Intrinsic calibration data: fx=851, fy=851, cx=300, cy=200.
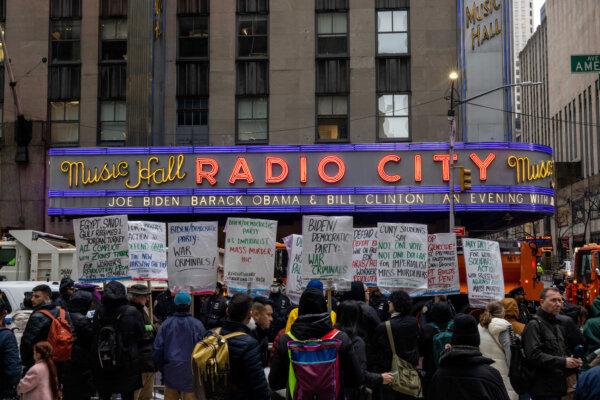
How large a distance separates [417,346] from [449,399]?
3541mm

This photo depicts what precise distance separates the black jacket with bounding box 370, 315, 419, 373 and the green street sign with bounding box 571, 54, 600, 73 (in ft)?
28.1

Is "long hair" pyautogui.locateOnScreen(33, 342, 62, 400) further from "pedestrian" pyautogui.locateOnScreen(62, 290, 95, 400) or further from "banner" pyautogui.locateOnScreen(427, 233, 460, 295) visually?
Result: "banner" pyautogui.locateOnScreen(427, 233, 460, 295)

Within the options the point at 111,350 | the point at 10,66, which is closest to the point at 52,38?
the point at 10,66

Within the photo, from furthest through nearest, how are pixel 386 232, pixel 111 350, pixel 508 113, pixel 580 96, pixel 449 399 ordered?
1. pixel 580 96
2. pixel 508 113
3. pixel 386 232
4. pixel 111 350
5. pixel 449 399

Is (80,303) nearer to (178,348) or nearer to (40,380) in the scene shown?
(178,348)

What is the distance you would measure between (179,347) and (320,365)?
3.18 m

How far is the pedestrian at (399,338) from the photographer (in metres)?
9.20

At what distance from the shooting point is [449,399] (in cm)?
602

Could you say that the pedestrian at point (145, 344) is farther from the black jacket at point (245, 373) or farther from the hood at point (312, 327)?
the hood at point (312, 327)

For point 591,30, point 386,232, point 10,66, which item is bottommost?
point 386,232

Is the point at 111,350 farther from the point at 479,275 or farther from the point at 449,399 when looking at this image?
the point at 479,275

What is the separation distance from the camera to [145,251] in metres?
15.4

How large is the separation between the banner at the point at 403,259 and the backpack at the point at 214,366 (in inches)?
272

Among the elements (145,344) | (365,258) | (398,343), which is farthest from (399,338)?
(365,258)
